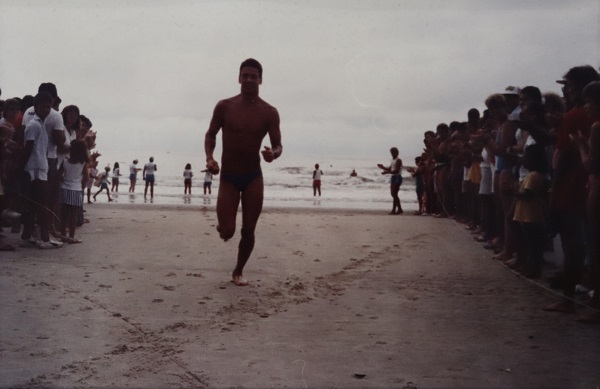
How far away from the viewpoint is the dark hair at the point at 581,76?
5.12 metres

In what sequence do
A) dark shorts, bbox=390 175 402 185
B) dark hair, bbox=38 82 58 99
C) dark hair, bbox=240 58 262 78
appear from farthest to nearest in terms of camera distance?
dark shorts, bbox=390 175 402 185, dark hair, bbox=38 82 58 99, dark hair, bbox=240 58 262 78

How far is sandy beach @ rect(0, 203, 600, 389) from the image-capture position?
3328 millimetres

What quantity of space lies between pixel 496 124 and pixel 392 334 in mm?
5033

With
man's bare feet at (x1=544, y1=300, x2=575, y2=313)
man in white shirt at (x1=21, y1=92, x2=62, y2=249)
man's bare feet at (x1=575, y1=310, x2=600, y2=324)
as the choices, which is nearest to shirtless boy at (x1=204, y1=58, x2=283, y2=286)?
man's bare feet at (x1=544, y1=300, x2=575, y2=313)

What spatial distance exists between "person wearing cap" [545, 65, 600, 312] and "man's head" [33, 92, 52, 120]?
5.70 metres

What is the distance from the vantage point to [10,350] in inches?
144

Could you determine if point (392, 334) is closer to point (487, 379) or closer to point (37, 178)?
point (487, 379)

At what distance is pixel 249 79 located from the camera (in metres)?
5.99

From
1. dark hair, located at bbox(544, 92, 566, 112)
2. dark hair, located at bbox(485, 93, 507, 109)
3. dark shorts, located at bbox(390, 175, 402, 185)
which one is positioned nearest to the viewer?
dark hair, located at bbox(544, 92, 566, 112)

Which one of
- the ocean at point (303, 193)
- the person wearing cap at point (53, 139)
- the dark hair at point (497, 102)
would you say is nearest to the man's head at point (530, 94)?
the dark hair at point (497, 102)

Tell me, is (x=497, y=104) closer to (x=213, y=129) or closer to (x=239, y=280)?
(x=213, y=129)

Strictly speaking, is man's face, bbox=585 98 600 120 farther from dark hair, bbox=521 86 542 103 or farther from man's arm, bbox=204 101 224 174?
man's arm, bbox=204 101 224 174

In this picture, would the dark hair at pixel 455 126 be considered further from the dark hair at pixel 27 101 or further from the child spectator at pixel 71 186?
the dark hair at pixel 27 101

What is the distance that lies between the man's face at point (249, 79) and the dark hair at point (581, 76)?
2.71 meters
